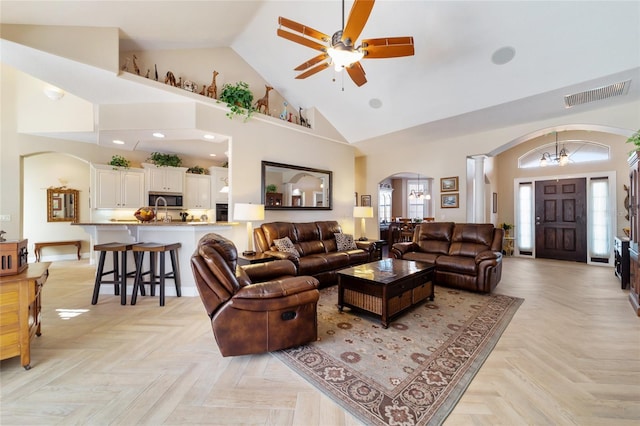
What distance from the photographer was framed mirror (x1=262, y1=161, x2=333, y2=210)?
480cm

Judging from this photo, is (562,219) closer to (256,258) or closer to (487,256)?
(487,256)

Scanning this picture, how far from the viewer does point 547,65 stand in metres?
3.32

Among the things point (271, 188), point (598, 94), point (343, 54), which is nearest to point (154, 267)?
point (271, 188)

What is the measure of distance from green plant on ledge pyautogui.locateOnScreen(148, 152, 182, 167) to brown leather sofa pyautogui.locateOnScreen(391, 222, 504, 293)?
18.8 ft

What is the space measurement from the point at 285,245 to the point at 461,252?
9.53 ft

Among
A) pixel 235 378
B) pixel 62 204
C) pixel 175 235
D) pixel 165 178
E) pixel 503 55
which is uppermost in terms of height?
pixel 503 55

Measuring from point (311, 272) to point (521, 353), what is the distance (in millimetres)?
2522

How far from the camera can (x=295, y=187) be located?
524 cm

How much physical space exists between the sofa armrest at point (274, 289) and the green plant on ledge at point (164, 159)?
18.4 ft

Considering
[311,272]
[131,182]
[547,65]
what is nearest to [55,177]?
[131,182]

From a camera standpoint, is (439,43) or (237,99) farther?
(237,99)

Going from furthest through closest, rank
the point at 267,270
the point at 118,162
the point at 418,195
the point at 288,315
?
1. the point at 418,195
2. the point at 118,162
3. the point at 267,270
4. the point at 288,315

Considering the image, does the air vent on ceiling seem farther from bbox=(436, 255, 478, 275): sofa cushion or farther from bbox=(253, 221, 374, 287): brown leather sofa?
bbox=(253, 221, 374, 287): brown leather sofa

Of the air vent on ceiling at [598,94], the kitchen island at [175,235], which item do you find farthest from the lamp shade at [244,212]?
the air vent on ceiling at [598,94]
